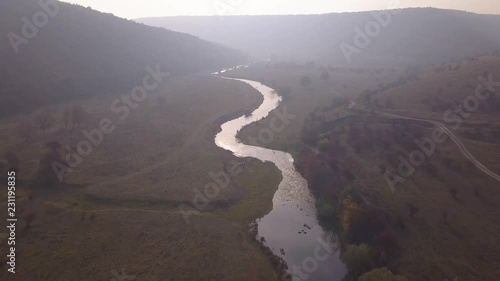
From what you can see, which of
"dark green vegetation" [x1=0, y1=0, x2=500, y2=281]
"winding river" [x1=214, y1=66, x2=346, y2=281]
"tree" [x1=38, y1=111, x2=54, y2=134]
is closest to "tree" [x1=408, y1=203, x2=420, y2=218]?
"dark green vegetation" [x1=0, y1=0, x2=500, y2=281]

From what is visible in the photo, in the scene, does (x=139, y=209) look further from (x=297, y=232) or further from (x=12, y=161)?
(x=12, y=161)

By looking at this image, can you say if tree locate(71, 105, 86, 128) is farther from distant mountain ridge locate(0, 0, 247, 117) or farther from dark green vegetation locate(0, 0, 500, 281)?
distant mountain ridge locate(0, 0, 247, 117)

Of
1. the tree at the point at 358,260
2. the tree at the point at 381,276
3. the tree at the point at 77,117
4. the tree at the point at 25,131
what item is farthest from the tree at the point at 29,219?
the tree at the point at 381,276

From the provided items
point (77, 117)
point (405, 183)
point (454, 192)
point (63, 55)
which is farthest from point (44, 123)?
point (454, 192)

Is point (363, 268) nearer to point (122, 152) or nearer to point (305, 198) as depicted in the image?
point (305, 198)

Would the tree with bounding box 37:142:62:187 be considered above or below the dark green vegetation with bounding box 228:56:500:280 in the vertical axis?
below

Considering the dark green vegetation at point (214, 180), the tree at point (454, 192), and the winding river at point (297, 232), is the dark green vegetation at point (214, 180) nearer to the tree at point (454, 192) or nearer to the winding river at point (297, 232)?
the tree at point (454, 192)
